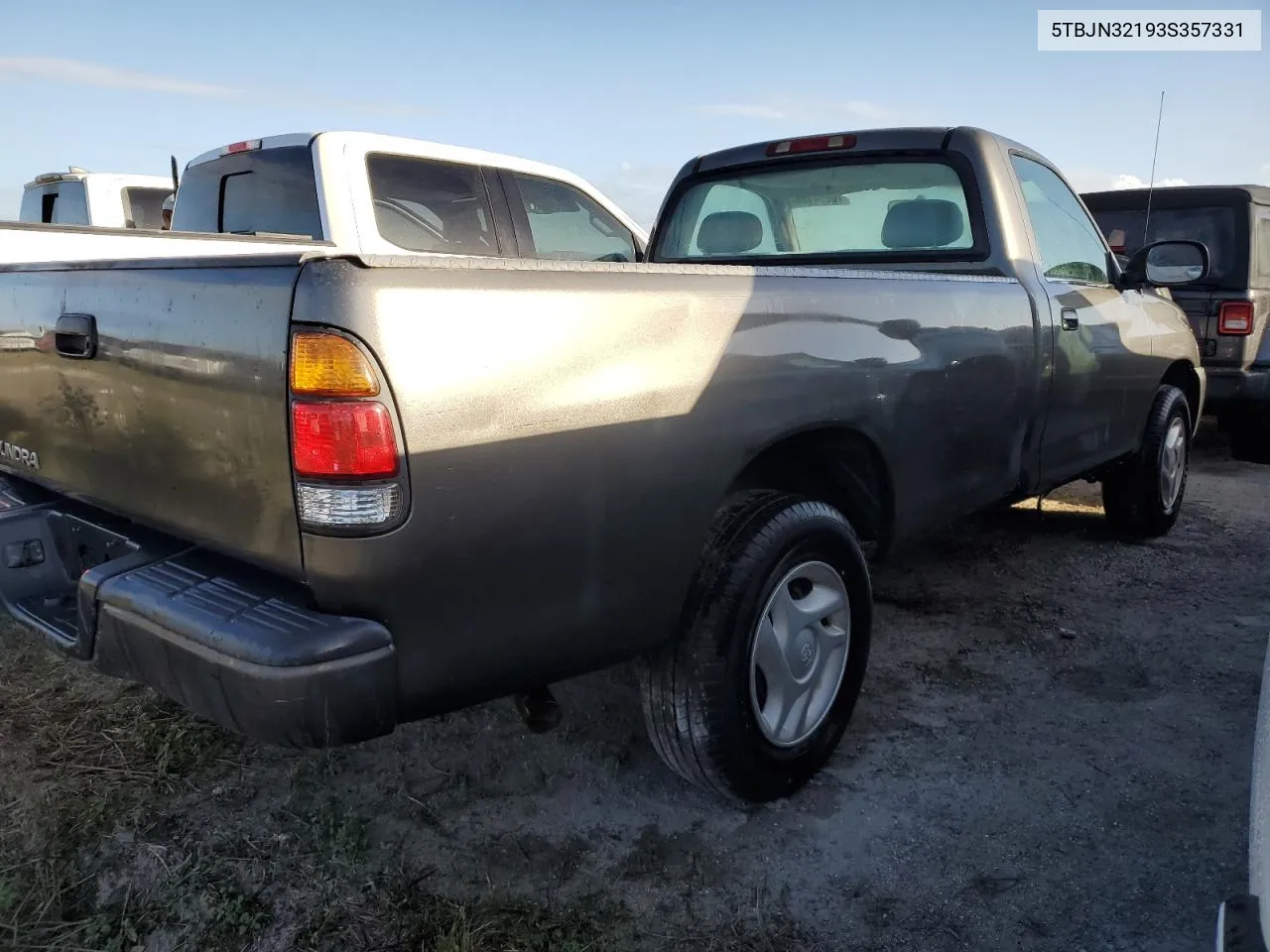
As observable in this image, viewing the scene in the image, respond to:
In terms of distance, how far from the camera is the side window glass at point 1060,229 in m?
3.80

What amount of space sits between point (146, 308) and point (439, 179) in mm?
3462

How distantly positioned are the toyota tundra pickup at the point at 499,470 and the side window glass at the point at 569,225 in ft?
9.09

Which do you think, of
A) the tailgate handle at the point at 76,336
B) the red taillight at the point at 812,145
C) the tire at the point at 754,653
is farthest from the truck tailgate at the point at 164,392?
the red taillight at the point at 812,145

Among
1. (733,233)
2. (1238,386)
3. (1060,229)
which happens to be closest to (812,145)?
(733,233)

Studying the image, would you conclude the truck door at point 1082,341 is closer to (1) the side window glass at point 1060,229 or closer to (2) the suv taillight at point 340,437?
(1) the side window glass at point 1060,229

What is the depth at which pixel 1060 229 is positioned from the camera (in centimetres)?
402

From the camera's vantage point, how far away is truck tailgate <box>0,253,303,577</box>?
1.77 m

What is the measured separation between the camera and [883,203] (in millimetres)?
→ 3840

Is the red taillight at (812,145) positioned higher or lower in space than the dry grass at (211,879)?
higher

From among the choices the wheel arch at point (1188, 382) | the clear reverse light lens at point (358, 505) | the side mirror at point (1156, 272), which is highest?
the side mirror at point (1156, 272)

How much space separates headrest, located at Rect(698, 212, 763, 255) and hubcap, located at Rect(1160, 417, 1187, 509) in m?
2.30

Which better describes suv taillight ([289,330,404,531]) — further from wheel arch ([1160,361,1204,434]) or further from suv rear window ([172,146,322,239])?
wheel arch ([1160,361,1204,434])

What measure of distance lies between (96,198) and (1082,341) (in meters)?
8.74

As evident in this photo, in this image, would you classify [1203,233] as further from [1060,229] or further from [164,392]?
[164,392]
